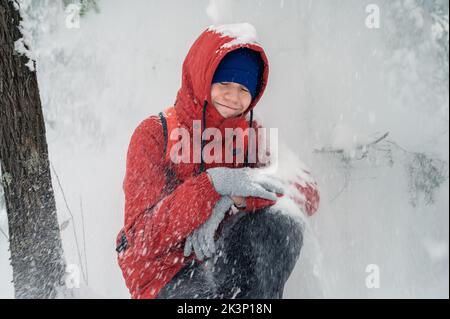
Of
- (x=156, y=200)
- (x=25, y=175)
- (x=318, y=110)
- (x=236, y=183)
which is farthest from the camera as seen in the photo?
(x=318, y=110)

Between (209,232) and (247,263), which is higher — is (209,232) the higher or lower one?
the higher one

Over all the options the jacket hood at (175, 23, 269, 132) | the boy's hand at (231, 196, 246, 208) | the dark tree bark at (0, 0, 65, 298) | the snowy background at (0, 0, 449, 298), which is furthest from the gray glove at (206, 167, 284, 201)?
the snowy background at (0, 0, 449, 298)

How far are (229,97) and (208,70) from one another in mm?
146

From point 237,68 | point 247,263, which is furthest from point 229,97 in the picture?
point 247,263

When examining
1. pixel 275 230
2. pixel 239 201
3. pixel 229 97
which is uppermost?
pixel 229 97

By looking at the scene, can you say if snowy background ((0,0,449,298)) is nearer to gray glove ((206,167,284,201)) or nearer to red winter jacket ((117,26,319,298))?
red winter jacket ((117,26,319,298))

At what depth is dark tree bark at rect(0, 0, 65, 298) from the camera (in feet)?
7.06

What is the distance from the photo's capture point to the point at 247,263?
158cm

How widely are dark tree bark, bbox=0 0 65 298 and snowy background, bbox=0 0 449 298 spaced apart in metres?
0.78

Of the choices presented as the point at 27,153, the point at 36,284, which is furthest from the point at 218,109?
the point at 36,284

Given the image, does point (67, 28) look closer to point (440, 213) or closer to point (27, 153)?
point (27, 153)

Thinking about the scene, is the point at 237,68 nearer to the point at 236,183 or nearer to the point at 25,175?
the point at 236,183
